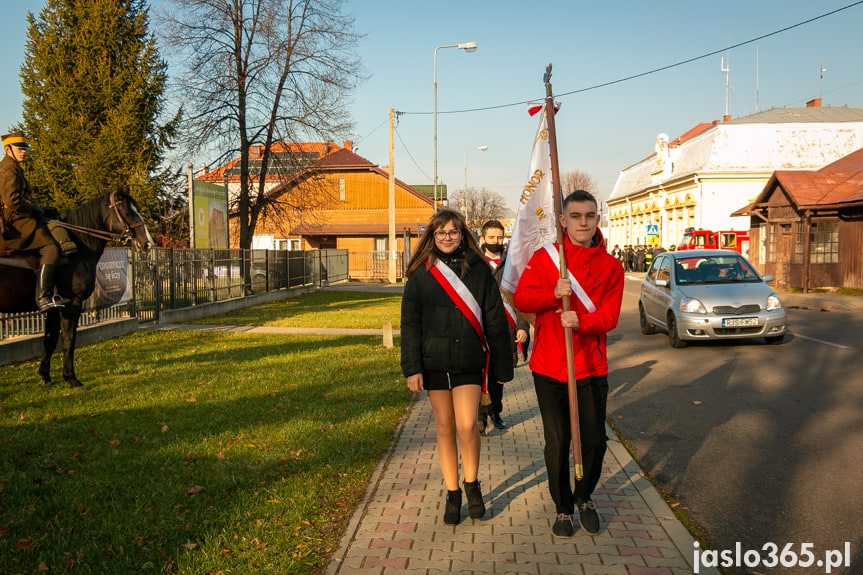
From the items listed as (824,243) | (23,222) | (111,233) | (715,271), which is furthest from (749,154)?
(23,222)

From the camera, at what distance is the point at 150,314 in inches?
652

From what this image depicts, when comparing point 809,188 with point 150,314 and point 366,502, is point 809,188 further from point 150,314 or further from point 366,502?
point 366,502

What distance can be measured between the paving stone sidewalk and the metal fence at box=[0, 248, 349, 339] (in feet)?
27.8

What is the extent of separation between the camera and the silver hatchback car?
12141mm

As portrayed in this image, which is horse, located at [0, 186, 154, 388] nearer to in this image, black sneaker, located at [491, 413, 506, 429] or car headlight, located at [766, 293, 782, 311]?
black sneaker, located at [491, 413, 506, 429]

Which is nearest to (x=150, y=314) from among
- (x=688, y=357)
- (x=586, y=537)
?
(x=688, y=357)

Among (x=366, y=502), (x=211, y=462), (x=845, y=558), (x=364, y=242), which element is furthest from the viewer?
(x=364, y=242)

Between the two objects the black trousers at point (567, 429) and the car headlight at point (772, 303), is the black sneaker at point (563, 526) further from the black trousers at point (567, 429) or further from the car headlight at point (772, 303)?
the car headlight at point (772, 303)

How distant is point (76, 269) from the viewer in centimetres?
871

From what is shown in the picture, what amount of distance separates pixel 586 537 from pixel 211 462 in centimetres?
304

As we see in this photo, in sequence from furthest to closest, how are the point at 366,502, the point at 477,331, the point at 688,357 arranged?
the point at 688,357, the point at 366,502, the point at 477,331

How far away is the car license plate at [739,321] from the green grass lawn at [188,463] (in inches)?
228

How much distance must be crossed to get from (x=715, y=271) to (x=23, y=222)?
11355 millimetres

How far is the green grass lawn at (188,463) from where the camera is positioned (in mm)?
3992
